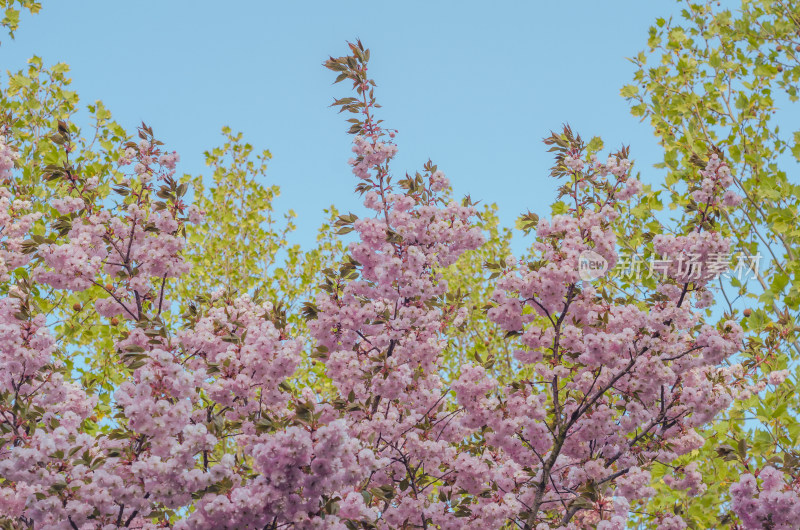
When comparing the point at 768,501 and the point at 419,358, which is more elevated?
the point at 419,358

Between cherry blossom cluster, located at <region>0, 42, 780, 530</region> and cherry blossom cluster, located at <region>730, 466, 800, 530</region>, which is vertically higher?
cherry blossom cluster, located at <region>0, 42, 780, 530</region>

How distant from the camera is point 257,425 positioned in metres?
4.42

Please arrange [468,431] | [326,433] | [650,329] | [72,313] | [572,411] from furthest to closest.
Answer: [72,313]
[468,431]
[572,411]
[650,329]
[326,433]

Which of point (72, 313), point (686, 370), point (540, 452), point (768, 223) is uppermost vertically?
Result: point (768, 223)

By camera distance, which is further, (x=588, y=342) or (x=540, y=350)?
(x=540, y=350)

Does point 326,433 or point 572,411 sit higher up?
point 572,411

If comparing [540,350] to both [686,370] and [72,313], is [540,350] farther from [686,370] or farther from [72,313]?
[72,313]

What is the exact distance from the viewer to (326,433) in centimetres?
383

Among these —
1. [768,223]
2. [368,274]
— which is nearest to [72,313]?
[368,274]

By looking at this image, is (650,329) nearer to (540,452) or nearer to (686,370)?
(686,370)

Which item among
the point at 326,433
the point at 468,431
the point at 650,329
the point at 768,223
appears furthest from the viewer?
the point at 768,223

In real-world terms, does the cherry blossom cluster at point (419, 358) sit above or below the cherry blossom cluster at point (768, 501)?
above

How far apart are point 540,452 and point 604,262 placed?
6.03 ft

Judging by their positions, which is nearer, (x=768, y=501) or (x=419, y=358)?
(x=768, y=501)
